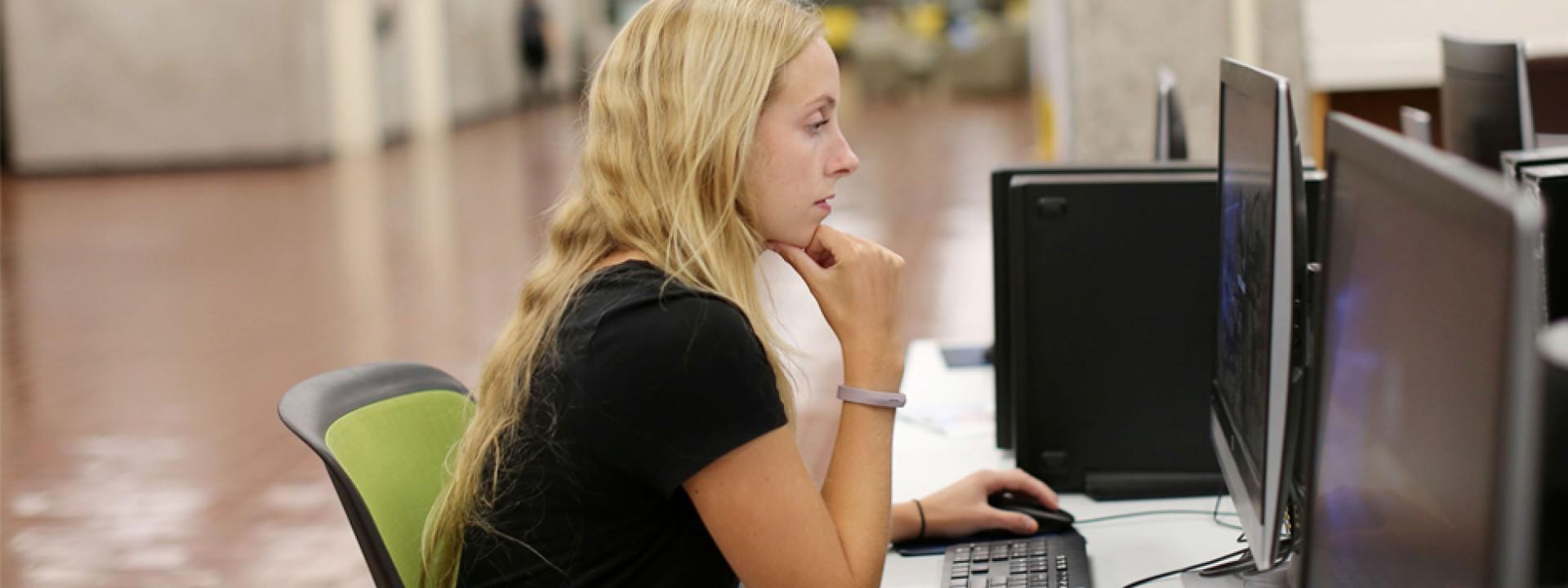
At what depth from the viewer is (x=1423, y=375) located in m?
0.81

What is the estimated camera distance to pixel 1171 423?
1.99 m

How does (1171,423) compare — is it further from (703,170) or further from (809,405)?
(809,405)

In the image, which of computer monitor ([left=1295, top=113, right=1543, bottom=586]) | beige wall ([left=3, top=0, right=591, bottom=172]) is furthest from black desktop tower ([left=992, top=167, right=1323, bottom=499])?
beige wall ([left=3, top=0, right=591, bottom=172])

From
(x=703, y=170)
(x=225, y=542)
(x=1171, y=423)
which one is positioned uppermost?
(x=703, y=170)

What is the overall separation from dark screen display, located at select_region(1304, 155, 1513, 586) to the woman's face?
1.87 ft

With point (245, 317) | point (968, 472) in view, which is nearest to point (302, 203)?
point (245, 317)

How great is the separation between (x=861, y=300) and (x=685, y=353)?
256mm

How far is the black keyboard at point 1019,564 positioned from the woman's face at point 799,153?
0.40 metres

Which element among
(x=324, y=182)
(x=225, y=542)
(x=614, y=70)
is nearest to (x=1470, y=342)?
(x=614, y=70)

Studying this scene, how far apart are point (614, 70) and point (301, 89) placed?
12.3 metres


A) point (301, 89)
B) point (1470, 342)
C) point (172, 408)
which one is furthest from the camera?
point (301, 89)

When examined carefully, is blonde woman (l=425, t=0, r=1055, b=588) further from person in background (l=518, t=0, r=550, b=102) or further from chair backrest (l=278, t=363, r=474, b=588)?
person in background (l=518, t=0, r=550, b=102)

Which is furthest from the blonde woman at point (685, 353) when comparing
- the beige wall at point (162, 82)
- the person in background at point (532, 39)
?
the person in background at point (532, 39)

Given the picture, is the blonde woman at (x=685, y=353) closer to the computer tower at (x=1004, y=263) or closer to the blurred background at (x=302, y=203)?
the blurred background at (x=302, y=203)
